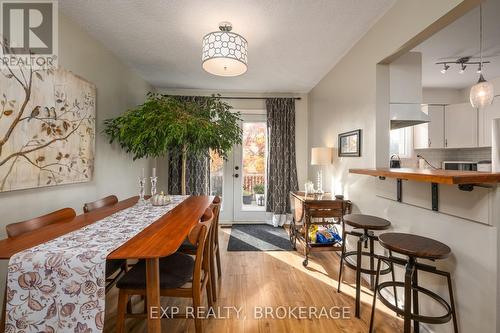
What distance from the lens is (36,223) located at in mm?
1461

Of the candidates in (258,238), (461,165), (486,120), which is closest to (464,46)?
(486,120)

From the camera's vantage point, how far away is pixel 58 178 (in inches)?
79.6

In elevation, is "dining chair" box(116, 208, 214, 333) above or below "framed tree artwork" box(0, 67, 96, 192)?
below

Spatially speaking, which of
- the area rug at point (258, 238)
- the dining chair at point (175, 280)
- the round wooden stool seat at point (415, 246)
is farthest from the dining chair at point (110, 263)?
the round wooden stool seat at point (415, 246)

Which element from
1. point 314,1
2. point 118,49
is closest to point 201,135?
point 118,49

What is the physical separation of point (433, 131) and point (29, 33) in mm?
5382

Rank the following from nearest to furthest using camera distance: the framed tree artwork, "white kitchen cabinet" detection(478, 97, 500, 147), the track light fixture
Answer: the framed tree artwork → the track light fixture → "white kitchen cabinet" detection(478, 97, 500, 147)

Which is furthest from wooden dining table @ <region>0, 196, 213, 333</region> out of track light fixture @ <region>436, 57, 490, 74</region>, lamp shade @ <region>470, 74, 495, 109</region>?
track light fixture @ <region>436, 57, 490, 74</region>

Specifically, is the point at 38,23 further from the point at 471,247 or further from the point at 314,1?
the point at 471,247

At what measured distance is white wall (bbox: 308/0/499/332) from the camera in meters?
1.28

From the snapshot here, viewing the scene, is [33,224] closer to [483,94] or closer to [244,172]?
[244,172]

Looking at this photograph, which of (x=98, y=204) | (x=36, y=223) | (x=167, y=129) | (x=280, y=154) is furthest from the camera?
(x=280, y=154)

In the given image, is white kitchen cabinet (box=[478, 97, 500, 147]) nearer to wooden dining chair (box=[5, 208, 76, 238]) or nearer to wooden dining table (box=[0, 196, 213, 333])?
wooden dining table (box=[0, 196, 213, 333])

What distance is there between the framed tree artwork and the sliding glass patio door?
92.3 inches
